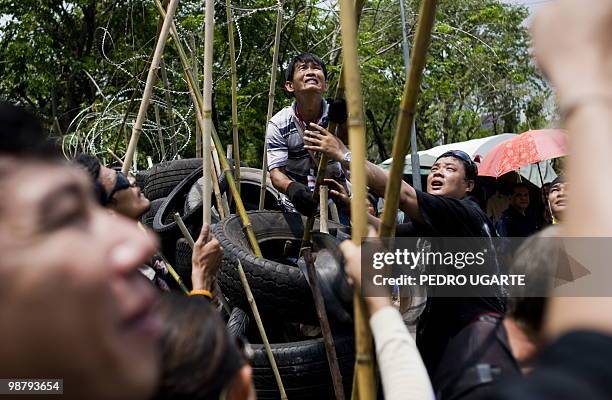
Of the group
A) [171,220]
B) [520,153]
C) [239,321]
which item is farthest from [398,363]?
[520,153]

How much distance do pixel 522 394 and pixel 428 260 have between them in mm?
1782

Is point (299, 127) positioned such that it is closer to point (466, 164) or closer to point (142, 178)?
point (466, 164)

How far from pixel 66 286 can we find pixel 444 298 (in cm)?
185

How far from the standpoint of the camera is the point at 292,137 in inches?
157

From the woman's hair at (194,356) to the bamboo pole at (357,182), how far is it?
0.33 meters

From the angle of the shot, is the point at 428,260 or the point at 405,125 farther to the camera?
the point at 428,260

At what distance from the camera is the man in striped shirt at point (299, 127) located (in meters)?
3.89

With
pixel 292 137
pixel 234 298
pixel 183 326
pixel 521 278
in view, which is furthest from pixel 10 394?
pixel 292 137

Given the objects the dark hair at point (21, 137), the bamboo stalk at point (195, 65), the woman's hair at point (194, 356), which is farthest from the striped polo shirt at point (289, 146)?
the dark hair at point (21, 137)

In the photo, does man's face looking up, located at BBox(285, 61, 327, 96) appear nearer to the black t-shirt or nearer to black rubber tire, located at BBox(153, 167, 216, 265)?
black rubber tire, located at BBox(153, 167, 216, 265)

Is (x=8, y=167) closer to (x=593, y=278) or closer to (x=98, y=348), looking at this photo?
(x=98, y=348)

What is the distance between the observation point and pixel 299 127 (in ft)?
13.0

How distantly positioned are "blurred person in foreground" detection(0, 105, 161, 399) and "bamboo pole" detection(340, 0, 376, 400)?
0.77 meters

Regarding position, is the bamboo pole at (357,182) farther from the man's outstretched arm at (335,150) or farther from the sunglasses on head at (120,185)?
the sunglasses on head at (120,185)
